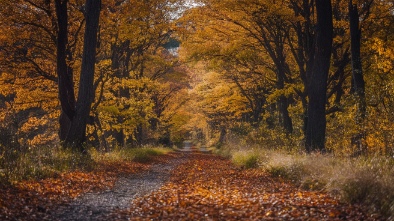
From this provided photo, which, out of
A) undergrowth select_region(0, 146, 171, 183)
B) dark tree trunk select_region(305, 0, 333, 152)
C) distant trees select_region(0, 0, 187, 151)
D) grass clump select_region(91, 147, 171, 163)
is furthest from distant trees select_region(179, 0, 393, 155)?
undergrowth select_region(0, 146, 171, 183)

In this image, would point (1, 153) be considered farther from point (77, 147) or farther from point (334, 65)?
point (334, 65)

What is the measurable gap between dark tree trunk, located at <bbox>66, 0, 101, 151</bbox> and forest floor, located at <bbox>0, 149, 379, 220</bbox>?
3.92m

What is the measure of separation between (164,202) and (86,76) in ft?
27.0

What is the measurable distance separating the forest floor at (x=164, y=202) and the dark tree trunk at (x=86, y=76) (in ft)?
12.9

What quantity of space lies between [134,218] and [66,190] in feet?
10.6

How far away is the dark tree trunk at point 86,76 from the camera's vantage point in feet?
50.4

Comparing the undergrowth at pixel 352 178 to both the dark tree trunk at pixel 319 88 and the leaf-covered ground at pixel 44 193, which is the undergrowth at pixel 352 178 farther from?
the leaf-covered ground at pixel 44 193

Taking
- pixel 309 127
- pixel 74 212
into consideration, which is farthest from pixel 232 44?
pixel 74 212

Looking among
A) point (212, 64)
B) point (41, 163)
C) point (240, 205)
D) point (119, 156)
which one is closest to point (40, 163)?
point (41, 163)

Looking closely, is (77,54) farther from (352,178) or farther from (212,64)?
(352,178)

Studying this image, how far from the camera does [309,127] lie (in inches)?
592

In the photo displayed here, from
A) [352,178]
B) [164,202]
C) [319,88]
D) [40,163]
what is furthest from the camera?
[319,88]

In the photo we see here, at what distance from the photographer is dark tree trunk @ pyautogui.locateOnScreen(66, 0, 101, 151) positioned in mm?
15367

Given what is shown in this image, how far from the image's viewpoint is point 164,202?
8.97 metres
